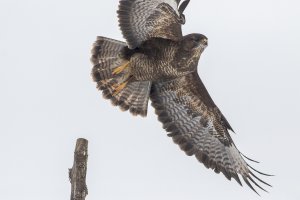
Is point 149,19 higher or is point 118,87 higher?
point 149,19

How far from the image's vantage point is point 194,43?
11.4 metres

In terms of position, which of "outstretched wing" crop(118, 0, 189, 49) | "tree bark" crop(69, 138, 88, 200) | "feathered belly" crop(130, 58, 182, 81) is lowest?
"tree bark" crop(69, 138, 88, 200)

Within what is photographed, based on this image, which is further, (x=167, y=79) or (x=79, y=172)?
(x=167, y=79)

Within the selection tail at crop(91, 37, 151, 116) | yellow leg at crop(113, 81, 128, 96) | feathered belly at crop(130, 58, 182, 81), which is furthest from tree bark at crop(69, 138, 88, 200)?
yellow leg at crop(113, 81, 128, 96)

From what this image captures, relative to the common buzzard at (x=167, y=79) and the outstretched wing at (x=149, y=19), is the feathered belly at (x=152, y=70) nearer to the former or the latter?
the common buzzard at (x=167, y=79)

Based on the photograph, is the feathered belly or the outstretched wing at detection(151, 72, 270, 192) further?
the outstretched wing at detection(151, 72, 270, 192)

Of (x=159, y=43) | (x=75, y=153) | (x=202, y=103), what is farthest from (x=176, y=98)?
(x=75, y=153)

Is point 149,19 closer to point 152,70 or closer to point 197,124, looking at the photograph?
point 152,70

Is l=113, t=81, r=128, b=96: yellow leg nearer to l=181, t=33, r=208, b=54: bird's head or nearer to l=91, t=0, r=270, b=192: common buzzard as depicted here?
l=91, t=0, r=270, b=192: common buzzard

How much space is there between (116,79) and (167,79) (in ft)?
2.81

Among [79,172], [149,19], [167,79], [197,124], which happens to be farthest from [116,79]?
[79,172]

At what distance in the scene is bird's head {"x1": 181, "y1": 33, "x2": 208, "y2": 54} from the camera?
451 inches

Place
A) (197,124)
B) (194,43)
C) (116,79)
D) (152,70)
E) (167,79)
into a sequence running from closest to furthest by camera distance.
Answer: (194,43)
(152,70)
(167,79)
(116,79)
(197,124)

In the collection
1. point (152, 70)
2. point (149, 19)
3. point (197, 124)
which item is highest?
point (149, 19)
